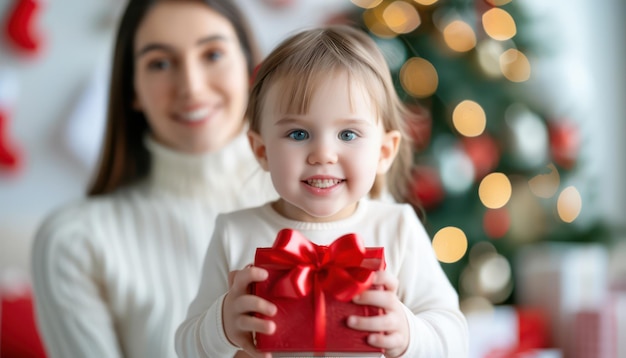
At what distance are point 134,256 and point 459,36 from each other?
63.2 inches

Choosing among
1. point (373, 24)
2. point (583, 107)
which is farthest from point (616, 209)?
point (373, 24)

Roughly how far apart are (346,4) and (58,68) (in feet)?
4.41

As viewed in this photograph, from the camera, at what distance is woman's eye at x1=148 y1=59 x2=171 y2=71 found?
4.50ft

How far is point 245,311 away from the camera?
771 millimetres

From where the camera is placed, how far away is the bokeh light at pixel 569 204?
9.30 feet

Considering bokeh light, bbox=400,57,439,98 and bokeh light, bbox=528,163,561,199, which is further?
bokeh light, bbox=528,163,561,199

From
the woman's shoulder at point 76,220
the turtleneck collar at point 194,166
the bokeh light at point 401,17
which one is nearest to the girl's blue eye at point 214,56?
the turtleneck collar at point 194,166

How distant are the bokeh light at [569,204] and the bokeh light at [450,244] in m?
0.44

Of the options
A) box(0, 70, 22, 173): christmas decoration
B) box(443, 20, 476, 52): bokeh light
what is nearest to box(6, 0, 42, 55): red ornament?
box(0, 70, 22, 173): christmas decoration

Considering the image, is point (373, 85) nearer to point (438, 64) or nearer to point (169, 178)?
point (169, 178)

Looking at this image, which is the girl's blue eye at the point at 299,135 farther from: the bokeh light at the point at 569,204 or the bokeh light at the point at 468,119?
the bokeh light at the point at 569,204

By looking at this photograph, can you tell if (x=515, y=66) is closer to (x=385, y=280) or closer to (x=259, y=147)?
(x=259, y=147)

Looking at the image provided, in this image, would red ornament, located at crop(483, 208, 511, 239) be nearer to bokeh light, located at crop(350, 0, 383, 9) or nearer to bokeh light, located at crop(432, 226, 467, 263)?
bokeh light, located at crop(432, 226, 467, 263)

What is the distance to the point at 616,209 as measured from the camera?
11.8 ft
